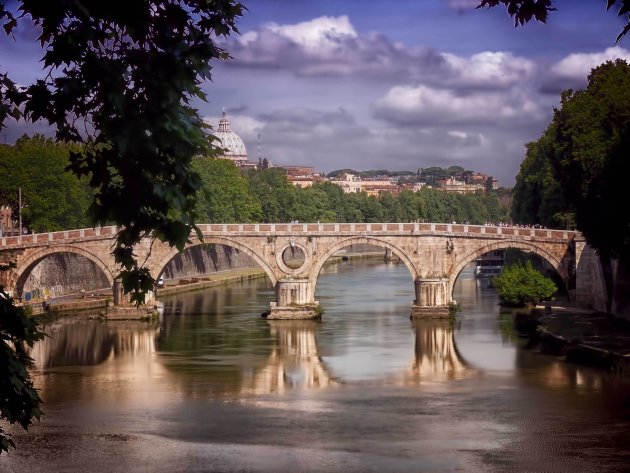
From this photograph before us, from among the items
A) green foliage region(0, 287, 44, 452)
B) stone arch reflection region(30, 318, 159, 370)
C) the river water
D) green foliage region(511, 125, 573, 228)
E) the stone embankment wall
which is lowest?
the river water

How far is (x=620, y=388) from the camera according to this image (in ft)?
135

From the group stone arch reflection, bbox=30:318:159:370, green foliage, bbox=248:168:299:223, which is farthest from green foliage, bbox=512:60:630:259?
green foliage, bbox=248:168:299:223

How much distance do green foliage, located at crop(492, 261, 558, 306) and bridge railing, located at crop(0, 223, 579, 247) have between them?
3.20 m

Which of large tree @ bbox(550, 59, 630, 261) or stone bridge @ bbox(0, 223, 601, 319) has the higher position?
large tree @ bbox(550, 59, 630, 261)

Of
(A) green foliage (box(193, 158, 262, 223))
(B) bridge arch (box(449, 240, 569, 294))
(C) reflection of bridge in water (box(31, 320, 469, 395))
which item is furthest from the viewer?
(A) green foliage (box(193, 158, 262, 223))

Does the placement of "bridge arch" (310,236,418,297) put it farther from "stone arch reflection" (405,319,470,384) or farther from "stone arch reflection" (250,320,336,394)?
"stone arch reflection" (250,320,336,394)

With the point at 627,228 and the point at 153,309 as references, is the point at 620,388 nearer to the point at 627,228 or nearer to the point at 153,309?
the point at 627,228

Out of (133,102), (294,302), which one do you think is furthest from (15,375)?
(294,302)

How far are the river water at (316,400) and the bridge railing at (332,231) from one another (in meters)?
5.16

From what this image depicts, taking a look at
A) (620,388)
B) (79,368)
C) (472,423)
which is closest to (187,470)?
(472,423)

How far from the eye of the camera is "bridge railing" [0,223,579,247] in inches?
2665

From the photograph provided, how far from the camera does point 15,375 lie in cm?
1305

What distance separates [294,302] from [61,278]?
798 inches

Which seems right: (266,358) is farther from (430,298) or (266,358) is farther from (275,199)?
(275,199)
